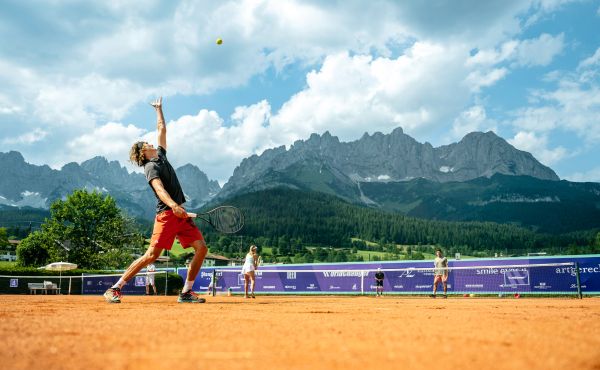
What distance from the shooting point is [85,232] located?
63781 mm

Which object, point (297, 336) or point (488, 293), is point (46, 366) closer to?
point (297, 336)

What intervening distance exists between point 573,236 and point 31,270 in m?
205

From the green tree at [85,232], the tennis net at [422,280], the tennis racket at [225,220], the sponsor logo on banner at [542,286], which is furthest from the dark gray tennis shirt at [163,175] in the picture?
the green tree at [85,232]

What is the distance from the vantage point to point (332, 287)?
31.6 meters

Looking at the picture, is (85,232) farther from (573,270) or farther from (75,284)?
(573,270)

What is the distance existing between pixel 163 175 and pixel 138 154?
0.67 m

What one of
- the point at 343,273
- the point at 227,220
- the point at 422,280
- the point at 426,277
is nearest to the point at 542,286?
the point at 426,277

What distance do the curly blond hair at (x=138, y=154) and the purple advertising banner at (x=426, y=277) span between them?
51.4ft

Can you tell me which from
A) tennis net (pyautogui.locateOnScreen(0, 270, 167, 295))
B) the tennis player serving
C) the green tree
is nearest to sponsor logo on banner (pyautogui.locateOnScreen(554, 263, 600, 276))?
the tennis player serving

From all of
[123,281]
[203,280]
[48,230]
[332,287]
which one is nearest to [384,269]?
[332,287]

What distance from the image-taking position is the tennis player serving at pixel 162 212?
27.2 feet

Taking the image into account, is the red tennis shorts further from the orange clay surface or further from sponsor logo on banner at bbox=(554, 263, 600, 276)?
sponsor logo on banner at bbox=(554, 263, 600, 276)

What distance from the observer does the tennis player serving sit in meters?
8.30

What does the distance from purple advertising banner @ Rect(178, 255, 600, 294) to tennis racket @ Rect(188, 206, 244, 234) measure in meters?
12.3
